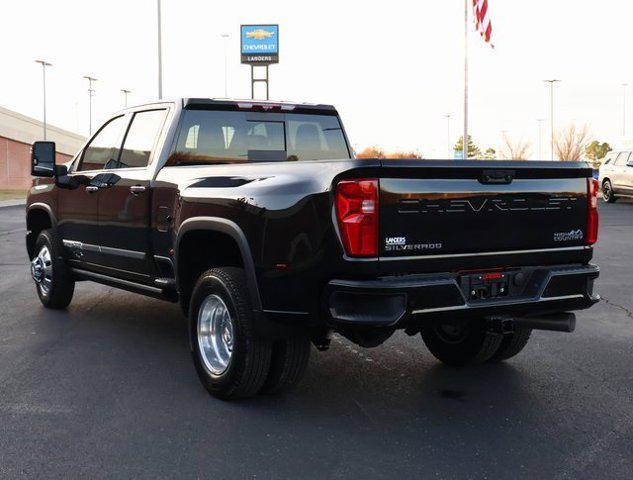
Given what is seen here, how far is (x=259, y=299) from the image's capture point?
4.64 meters

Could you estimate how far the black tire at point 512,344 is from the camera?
5.71m

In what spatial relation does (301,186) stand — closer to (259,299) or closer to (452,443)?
(259,299)

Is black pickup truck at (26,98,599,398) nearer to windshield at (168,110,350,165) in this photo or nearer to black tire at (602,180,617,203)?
windshield at (168,110,350,165)

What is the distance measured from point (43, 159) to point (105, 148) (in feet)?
1.78

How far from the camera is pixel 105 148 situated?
719cm

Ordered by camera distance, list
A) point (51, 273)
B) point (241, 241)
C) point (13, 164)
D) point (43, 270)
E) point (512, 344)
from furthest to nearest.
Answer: point (13, 164)
point (43, 270)
point (51, 273)
point (512, 344)
point (241, 241)

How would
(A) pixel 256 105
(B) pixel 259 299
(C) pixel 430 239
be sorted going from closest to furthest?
(C) pixel 430 239 < (B) pixel 259 299 < (A) pixel 256 105

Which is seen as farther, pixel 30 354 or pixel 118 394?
pixel 30 354

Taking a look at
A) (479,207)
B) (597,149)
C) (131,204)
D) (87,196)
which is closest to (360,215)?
Result: (479,207)

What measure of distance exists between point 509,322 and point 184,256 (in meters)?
2.20

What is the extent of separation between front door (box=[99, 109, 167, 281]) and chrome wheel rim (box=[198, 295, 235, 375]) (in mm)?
1015

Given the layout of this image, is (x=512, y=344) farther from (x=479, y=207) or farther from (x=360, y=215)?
(x=360, y=215)

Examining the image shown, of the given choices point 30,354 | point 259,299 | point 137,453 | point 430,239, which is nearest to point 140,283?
point 30,354

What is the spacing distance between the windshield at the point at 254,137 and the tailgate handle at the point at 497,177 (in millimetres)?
2468
